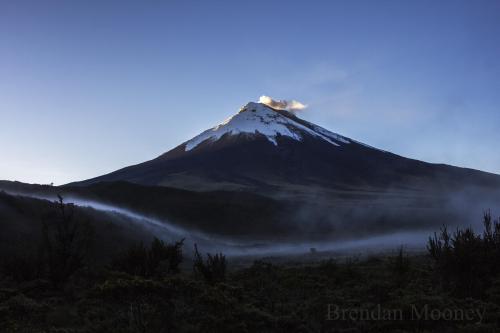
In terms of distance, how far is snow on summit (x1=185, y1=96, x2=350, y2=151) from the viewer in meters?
158

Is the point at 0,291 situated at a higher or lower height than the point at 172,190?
lower

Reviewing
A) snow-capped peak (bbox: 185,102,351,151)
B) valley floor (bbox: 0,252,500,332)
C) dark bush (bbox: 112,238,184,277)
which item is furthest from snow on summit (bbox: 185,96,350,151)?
valley floor (bbox: 0,252,500,332)

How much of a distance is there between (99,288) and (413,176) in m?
122

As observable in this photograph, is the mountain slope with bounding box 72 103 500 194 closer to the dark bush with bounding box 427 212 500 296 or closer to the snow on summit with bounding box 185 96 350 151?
the snow on summit with bounding box 185 96 350 151

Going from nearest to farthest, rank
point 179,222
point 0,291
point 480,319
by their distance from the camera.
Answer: point 480,319 → point 0,291 → point 179,222

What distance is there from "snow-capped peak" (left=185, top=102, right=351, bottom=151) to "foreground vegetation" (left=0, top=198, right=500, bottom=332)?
130865 millimetres

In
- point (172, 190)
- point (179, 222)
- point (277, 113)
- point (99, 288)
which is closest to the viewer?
point (99, 288)

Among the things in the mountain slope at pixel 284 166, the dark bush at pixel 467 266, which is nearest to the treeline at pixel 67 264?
the dark bush at pixel 467 266

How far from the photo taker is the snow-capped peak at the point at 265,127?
158 metres

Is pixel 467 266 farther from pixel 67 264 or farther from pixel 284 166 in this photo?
pixel 284 166

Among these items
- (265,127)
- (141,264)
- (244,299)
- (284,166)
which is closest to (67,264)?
(141,264)

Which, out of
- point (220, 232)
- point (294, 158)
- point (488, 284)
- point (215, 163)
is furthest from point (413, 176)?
point (488, 284)

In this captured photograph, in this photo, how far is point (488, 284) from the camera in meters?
14.0

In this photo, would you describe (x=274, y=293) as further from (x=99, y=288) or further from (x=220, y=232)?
(x=220, y=232)
